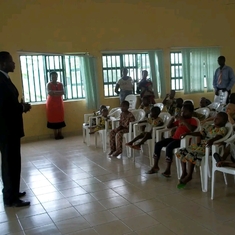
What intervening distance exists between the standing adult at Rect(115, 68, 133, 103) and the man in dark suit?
4.32m

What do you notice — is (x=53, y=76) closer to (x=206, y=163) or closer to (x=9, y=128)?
(x=9, y=128)

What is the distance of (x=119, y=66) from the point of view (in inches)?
307

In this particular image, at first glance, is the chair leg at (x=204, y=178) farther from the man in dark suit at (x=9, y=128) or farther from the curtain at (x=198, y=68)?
the curtain at (x=198, y=68)

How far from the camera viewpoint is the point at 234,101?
4.32 metres

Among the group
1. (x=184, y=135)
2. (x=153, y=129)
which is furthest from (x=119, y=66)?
(x=184, y=135)

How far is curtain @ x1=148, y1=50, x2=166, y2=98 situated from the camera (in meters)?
7.93

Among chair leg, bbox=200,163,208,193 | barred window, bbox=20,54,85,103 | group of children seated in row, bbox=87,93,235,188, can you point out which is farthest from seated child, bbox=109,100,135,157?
barred window, bbox=20,54,85,103

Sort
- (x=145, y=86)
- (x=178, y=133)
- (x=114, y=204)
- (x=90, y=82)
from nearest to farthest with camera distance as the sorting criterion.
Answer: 1. (x=114, y=204)
2. (x=178, y=133)
3. (x=90, y=82)
4. (x=145, y=86)

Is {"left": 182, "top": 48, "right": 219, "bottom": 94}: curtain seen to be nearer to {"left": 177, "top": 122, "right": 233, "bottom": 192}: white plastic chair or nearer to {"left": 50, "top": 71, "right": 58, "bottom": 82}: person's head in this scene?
{"left": 50, "top": 71, "right": 58, "bottom": 82}: person's head

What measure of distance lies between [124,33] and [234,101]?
3.97 meters

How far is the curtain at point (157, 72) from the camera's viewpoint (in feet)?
26.0

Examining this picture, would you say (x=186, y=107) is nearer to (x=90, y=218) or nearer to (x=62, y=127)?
(x=90, y=218)

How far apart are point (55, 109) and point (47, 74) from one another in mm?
918

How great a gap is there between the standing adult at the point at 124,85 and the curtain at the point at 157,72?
87 cm
